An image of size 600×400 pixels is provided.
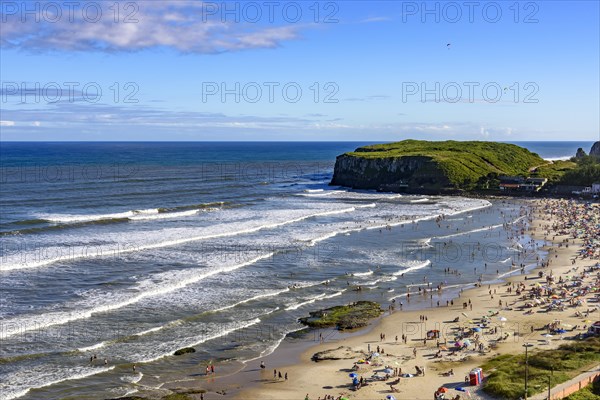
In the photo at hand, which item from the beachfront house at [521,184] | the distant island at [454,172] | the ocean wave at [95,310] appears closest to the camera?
the ocean wave at [95,310]


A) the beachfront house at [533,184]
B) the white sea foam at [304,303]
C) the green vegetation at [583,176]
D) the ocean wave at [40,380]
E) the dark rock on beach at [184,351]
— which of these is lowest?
the ocean wave at [40,380]

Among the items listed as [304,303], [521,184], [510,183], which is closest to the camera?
[304,303]

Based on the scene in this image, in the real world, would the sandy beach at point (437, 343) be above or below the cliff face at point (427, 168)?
below

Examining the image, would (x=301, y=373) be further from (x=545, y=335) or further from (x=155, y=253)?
(x=155, y=253)

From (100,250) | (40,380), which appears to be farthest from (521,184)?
(40,380)

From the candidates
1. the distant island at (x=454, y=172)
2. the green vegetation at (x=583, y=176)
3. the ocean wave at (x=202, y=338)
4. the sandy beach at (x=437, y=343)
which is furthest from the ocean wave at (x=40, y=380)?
the green vegetation at (x=583, y=176)

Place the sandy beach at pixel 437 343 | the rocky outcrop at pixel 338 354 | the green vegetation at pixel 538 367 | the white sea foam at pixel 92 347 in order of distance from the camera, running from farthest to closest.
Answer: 1. the rocky outcrop at pixel 338 354
2. the white sea foam at pixel 92 347
3. the sandy beach at pixel 437 343
4. the green vegetation at pixel 538 367

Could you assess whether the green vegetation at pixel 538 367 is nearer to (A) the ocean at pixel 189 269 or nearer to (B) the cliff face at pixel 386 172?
(A) the ocean at pixel 189 269

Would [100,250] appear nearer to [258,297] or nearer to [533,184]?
[258,297]
